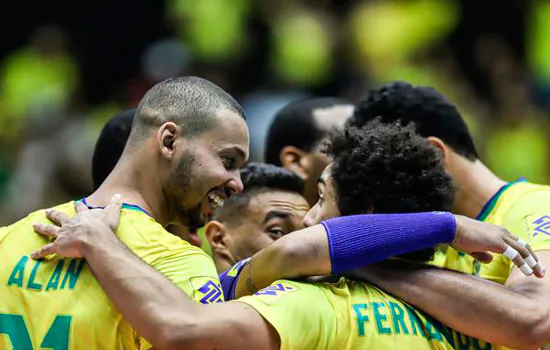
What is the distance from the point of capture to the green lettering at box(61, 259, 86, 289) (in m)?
3.66

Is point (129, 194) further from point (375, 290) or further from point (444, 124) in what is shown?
point (444, 124)

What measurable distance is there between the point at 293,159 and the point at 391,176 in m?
2.31

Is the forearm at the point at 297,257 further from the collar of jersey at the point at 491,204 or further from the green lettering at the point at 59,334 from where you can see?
the collar of jersey at the point at 491,204

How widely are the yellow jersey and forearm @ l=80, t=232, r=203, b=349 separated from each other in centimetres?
129

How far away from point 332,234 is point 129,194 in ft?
3.01

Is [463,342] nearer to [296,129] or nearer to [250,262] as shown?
[250,262]

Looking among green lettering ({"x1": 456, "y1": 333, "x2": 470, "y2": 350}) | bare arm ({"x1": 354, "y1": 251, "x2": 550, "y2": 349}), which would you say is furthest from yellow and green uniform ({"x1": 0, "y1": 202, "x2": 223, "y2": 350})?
green lettering ({"x1": 456, "y1": 333, "x2": 470, "y2": 350})

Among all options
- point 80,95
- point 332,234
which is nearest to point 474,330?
point 332,234

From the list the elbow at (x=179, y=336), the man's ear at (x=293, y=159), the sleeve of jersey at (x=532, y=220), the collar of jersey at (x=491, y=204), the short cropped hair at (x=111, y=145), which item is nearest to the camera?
the elbow at (x=179, y=336)

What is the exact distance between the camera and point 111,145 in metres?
5.34

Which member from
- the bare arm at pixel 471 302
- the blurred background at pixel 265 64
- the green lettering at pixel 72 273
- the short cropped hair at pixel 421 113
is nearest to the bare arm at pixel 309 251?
the bare arm at pixel 471 302

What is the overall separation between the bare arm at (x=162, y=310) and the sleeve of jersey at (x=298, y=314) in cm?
5

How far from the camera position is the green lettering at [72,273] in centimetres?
366

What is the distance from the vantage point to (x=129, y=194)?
13.0 ft
